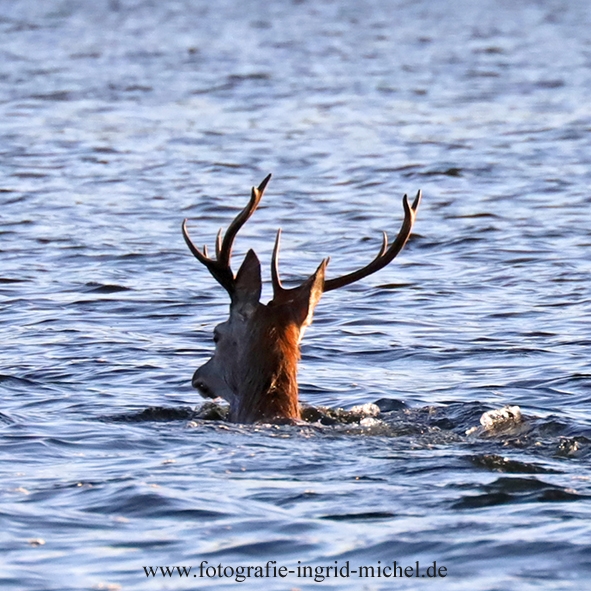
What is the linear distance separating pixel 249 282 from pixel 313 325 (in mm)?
3148

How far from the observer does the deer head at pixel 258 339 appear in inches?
329

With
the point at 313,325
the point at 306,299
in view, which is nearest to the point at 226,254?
the point at 306,299

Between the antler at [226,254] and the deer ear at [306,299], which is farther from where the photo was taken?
the antler at [226,254]

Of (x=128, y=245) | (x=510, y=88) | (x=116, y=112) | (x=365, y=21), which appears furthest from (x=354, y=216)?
(x=365, y=21)

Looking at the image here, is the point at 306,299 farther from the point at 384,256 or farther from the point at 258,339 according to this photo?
the point at 384,256

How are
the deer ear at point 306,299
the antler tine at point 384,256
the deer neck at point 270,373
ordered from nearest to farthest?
the deer neck at point 270,373, the deer ear at point 306,299, the antler tine at point 384,256

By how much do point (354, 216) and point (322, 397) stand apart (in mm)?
6567

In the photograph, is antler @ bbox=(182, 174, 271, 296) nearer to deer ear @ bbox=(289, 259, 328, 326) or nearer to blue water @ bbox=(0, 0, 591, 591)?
deer ear @ bbox=(289, 259, 328, 326)

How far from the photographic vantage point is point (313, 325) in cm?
1167

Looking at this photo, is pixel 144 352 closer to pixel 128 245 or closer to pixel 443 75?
pixel 128 245

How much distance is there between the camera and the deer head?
27.4ft

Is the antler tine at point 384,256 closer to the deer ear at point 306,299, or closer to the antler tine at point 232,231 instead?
the deer ear at point 306,299

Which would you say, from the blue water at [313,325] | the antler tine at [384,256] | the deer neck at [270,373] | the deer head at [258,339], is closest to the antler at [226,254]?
the deer head at [258,339]

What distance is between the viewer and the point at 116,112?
23.0 m
